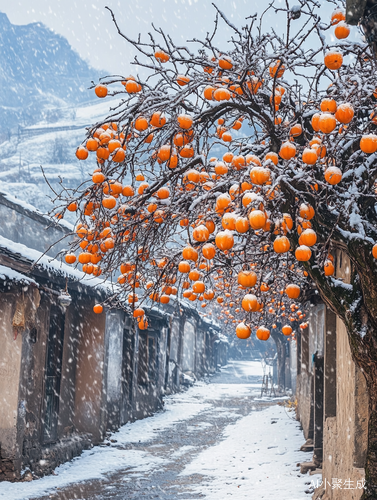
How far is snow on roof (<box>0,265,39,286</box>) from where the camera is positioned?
7285 mm

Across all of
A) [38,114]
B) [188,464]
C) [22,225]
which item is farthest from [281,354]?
[38,114]

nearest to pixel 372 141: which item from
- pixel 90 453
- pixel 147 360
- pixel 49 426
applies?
pixel 49 426

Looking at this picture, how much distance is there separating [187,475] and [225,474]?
2.12 feet

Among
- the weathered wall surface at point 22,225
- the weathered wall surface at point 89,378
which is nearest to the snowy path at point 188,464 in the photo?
the weathered wall surface at point 89,378

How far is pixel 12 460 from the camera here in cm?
757

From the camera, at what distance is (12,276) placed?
290 inches

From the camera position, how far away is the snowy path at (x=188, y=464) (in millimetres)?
7188

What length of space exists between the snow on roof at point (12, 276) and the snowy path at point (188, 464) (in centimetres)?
301

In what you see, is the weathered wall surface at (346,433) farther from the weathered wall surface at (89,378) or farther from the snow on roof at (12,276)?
the weathered wall surface at (89,378)

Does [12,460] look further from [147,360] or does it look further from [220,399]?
[220,399]

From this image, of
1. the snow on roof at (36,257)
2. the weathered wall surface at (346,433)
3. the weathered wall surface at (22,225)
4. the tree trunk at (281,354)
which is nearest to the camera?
the weathered wall surface at (346,433)

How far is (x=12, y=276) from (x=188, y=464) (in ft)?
16.0

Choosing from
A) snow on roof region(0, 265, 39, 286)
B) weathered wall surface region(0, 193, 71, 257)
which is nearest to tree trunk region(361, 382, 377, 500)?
snow on roof region(0, 265, 39, 286)

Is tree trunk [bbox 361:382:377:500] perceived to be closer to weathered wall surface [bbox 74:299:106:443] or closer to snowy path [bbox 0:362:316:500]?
snowy path [bbox 0:362:316:500]
